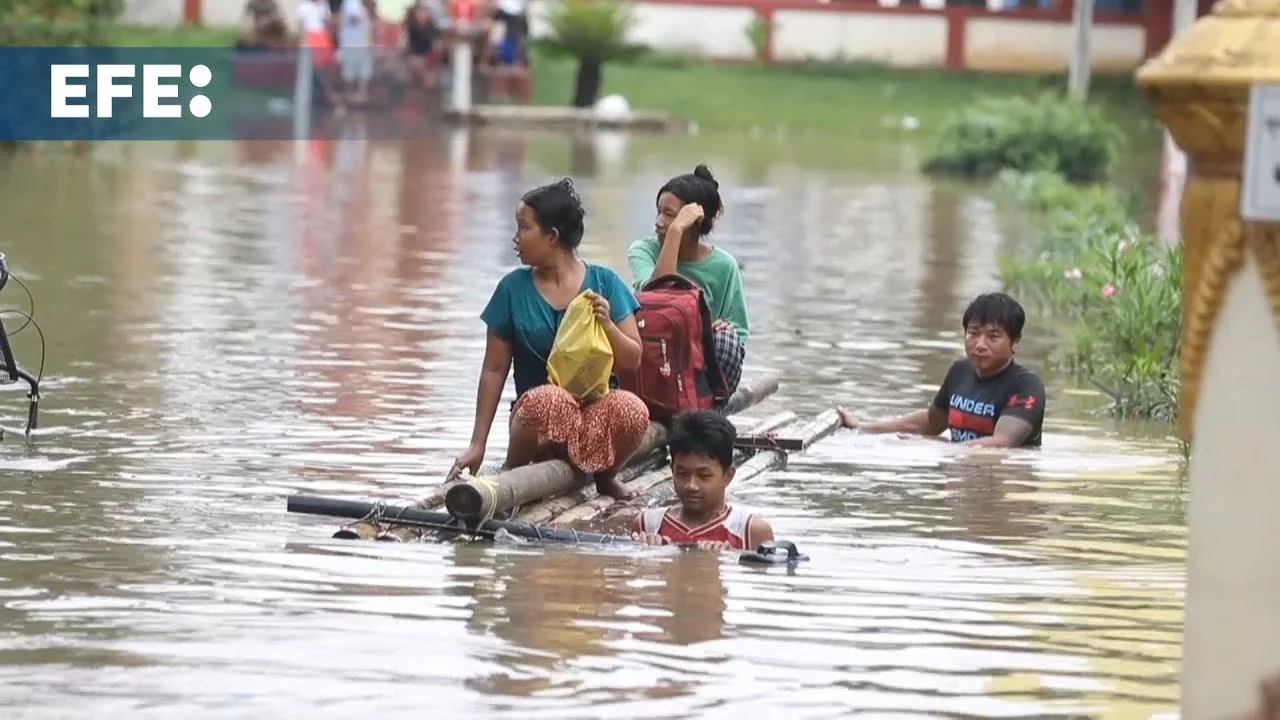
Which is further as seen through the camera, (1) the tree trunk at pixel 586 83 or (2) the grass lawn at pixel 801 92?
(1) the tree trunk at pixel 586 83

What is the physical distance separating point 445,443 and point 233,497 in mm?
1778

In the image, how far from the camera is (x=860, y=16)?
47719mm

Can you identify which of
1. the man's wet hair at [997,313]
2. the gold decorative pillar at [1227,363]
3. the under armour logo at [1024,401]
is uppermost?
the gold decorative pillar at [1227,363]

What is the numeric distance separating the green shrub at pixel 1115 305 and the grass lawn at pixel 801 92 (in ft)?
69.5

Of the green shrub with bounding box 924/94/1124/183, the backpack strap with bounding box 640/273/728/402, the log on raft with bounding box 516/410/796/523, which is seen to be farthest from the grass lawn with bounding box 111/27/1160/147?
the log on raft with bounding box 516/410/796/523

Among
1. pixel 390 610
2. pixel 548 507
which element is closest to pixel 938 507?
pixel 548 507

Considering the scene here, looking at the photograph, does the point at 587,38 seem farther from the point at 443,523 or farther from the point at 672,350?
the point at 443,523

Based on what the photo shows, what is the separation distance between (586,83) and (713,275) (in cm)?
3277

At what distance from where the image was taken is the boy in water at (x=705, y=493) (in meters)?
8.59

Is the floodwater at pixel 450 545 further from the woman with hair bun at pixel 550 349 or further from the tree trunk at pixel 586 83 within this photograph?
the tree trunk at pixel 586 83

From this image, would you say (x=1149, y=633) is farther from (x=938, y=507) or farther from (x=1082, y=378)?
(x=1082, y=378)

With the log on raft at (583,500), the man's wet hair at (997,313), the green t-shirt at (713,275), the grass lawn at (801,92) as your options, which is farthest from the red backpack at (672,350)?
the grass lawn at (801,92)

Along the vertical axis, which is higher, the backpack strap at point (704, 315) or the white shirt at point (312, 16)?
the white shirt at point (312, 16)

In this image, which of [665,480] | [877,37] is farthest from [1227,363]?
[877,37]
